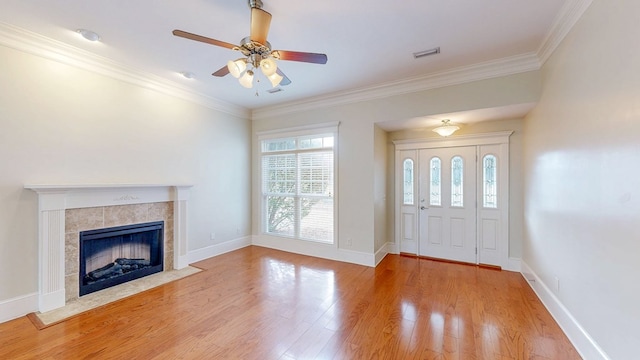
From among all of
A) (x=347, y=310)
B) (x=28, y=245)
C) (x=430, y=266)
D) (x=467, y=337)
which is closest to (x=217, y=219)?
(x=28, y=245)

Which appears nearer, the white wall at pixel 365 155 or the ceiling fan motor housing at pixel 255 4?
the ceiling fan motor housing at pixel 255 4

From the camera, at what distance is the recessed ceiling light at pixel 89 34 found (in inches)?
104

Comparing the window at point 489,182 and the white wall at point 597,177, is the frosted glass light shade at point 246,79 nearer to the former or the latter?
the white wall at point 597,177

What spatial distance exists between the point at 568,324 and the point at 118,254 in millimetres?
5250

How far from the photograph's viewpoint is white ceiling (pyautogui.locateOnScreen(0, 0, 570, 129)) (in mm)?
2281

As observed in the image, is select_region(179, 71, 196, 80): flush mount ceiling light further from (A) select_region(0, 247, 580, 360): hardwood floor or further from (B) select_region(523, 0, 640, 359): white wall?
(B) select_region(523, 0, 640, 359): white wall

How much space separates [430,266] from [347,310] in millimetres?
2049

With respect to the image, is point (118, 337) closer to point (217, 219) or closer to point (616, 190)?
point (217, 219)

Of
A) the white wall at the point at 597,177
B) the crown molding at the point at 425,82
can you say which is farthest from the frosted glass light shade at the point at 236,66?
the white wall at the point at 597,177

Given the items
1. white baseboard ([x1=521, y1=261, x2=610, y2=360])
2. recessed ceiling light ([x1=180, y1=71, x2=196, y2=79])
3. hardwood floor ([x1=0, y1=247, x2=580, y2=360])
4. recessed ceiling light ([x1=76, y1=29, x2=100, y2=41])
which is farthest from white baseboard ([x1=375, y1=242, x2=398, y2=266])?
recessed ceiling light ([x1=76, y1=29, x2=100, y2=41])

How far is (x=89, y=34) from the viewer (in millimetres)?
2691

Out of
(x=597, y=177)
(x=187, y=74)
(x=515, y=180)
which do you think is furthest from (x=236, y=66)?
(x=515, y=180)

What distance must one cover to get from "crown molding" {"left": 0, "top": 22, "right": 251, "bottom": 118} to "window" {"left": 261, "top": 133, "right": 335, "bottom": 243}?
5.64 ft

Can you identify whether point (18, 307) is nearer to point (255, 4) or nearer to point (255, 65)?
point (255, 65)
